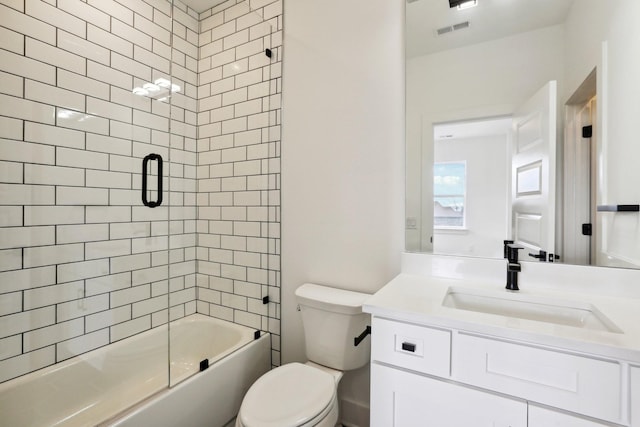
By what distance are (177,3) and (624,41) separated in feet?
8.03

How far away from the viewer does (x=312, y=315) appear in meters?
1.54

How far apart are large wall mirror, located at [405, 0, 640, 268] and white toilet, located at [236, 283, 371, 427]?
49 cm

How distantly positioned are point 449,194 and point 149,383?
1.95 meters

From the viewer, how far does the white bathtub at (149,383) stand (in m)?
1.31

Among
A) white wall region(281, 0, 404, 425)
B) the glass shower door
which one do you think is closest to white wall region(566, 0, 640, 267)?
white wall region(281, 0, 404, 425)

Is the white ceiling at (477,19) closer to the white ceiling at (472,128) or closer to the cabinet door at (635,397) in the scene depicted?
the white ceiling at (472,128)

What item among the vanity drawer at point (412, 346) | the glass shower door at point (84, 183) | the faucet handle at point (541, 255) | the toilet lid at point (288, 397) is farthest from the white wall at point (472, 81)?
the glass shower door at point (84, 183)

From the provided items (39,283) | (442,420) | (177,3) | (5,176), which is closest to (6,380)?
(39,283)

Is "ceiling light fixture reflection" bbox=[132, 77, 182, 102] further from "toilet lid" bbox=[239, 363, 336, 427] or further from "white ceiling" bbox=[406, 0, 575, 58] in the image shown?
"toilet lid" bbox=[239, 363, 336, 427]

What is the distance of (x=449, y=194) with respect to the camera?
1.44 meters

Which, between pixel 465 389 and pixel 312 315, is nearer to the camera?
pixel 465 389

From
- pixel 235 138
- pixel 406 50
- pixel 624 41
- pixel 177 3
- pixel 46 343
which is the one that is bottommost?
pixel 46 343

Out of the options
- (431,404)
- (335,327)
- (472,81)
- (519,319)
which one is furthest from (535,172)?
(335,327)

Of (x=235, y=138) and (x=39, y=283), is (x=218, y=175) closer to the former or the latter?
(x=235, y=138)
